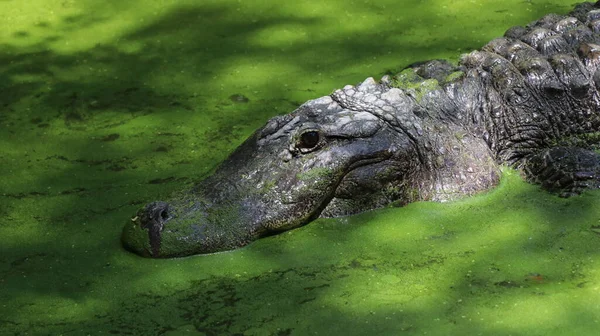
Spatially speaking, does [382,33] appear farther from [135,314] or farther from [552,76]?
[135,314]

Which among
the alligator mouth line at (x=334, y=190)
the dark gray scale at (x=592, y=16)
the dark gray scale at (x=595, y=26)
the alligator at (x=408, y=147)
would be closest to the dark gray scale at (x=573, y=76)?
the alligator at (x=408, y=147)

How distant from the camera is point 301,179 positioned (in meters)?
4.64

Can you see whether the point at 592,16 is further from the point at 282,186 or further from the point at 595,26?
the point at 282,186

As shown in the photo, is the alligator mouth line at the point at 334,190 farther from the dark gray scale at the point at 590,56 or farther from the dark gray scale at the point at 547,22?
the dark gray scale at the point at 547,22

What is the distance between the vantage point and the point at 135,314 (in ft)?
13.3

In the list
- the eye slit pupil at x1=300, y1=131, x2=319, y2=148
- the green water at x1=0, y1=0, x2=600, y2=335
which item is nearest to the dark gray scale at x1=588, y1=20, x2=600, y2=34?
the green water at x1=0, y1=0, x2=600, y2=335

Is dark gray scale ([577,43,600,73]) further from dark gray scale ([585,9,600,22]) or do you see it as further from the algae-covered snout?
the algae-covered snout

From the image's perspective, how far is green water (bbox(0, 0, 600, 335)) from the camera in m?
3.99

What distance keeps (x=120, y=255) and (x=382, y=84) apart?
1.61m

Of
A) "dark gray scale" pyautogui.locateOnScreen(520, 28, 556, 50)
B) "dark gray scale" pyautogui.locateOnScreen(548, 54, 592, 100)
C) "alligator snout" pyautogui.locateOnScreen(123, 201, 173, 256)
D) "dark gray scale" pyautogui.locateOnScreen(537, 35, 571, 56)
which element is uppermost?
"dark gray scale" pyautogui.locateOnScreen(520, 28, 556, 50)

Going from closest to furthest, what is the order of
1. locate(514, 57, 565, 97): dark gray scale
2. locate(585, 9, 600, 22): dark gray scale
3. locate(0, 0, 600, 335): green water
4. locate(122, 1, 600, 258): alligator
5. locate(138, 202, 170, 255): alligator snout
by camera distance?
locate(0, 0, 600, 335): green water < locate(138, 202, 170, 255): alligator snout < locate(122, 1, 600, 258): alligator < locate(514, 57, 565, 97): dark gray scale < locate(585, 9, 600, 22): dark gray scale

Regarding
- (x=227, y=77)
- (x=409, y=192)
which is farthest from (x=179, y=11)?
(x=409, y=192)

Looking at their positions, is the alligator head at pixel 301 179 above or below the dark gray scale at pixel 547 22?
below

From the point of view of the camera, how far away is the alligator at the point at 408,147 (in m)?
4.59
